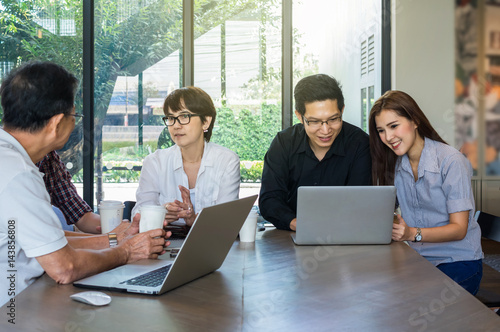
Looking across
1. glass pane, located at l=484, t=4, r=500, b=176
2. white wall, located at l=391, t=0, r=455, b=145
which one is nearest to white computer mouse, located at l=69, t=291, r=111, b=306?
white wall, located at l=391, t=0, r=455, b=145

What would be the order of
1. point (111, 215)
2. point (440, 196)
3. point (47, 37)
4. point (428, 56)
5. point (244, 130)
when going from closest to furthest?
point (111, 215) → point (440, 196) → point (428, 56) → point (47, 37) → point (244, 130)

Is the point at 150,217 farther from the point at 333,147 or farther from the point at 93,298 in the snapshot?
the point at 333,147

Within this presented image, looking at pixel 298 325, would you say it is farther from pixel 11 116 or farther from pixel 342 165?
pixel 342 165

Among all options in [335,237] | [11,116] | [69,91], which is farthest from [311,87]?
[11,116]

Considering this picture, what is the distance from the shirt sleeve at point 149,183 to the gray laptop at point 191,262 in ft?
3.15

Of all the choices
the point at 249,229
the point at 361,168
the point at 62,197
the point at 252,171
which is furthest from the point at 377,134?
the point at 252,171

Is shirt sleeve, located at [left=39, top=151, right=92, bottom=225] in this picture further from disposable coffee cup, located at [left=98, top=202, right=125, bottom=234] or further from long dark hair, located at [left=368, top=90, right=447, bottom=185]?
long dark hair, located at [left=368, top=90, right=447, bottom=185]

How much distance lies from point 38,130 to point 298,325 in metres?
0.97

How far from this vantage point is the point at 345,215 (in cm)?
188

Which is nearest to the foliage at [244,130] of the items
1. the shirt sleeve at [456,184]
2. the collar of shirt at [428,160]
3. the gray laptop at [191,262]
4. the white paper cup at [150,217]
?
the collar of shirt at [428,160]

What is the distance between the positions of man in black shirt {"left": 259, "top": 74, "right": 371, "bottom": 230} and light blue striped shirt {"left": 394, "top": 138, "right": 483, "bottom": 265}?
0.27m

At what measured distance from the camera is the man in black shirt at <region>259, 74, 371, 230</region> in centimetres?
249

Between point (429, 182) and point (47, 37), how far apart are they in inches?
145

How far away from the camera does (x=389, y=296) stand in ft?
4.31
